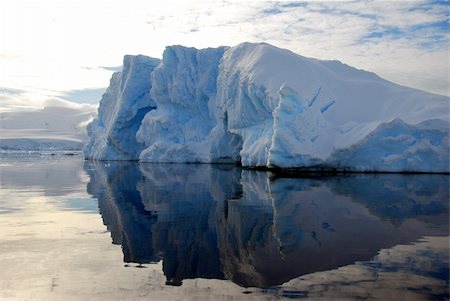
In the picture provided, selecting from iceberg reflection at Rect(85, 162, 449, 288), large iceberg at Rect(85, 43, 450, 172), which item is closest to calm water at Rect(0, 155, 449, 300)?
iceberg reflection at Rect(85, 162, 449, 288)

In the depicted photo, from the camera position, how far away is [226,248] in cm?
640

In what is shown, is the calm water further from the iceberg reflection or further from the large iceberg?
the large iceberg

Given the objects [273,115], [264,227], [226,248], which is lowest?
[273,115]

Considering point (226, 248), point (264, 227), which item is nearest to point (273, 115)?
point (264, 227)

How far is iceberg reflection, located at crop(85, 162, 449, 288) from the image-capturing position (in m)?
5.52

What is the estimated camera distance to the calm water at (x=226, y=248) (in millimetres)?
4559

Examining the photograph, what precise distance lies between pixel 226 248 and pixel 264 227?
5.26ft

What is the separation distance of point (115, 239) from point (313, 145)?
14586 millimetres

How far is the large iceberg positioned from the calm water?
876cm

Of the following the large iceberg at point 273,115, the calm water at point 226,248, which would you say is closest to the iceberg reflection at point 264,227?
the calm water at point 226,248

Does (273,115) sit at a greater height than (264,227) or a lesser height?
lesser

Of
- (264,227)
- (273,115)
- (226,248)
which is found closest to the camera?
(226,248)

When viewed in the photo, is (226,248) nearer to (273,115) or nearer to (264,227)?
(264,227)

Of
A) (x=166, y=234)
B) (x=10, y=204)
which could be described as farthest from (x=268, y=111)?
(x=166, y=234)
